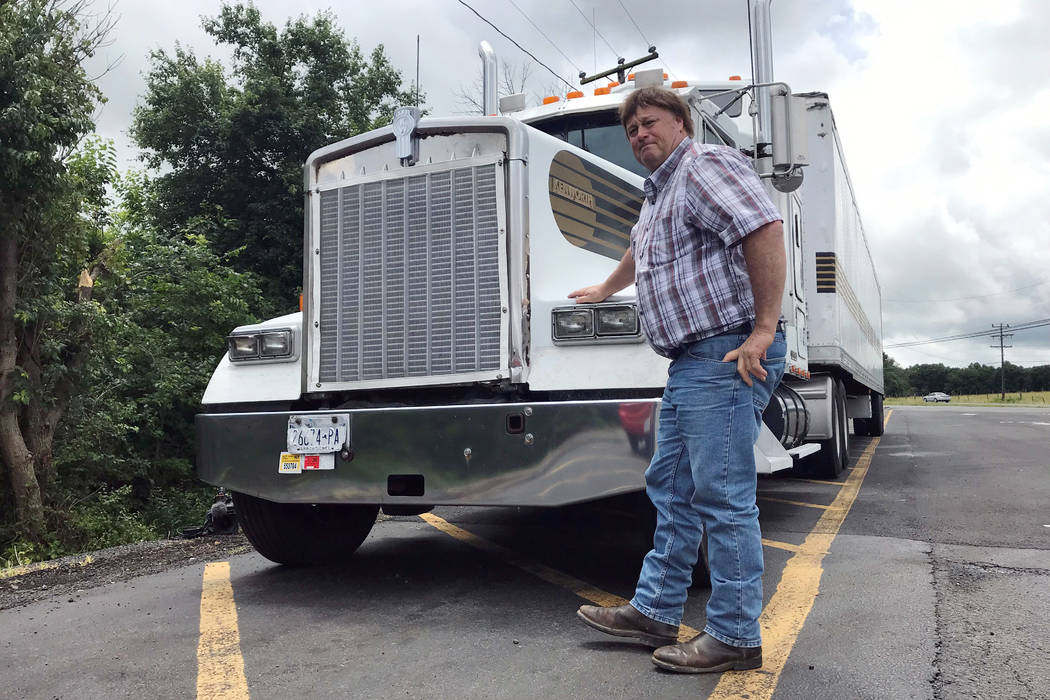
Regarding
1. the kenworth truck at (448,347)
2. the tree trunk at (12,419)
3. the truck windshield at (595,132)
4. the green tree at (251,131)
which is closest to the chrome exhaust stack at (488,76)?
the truck windshield at (595,132)

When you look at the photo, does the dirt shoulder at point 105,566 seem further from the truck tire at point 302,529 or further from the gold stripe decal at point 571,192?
the gold stripe decal at point 571,192

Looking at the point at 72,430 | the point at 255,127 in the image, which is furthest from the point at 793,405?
the point at 255,127

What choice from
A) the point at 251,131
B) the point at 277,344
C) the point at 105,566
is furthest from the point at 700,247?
the point at 251,131

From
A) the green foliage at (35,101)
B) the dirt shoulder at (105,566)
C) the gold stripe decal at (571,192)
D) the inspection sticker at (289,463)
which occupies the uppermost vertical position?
the green foliage at (35,101)

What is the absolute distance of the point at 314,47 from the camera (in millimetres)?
21766

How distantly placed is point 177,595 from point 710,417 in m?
2.96

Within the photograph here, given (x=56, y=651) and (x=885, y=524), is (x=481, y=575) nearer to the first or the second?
(x=56, y=651)

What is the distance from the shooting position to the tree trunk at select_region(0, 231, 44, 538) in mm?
9195

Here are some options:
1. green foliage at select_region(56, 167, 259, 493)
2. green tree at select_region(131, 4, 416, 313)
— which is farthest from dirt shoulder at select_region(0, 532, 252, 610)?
green tree at select_region(131, 4, 416, 313)

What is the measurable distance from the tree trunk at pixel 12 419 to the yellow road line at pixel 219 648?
19.5 feet

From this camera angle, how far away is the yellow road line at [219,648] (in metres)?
2.89

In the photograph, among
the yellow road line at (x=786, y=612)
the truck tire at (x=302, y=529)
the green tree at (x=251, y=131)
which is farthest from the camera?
the green tree at (x=251, y=131)

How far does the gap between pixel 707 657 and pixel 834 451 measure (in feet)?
22.4

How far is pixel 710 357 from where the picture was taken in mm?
2975
